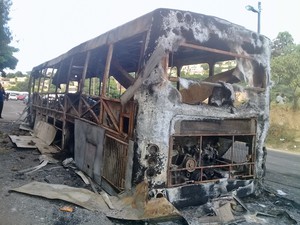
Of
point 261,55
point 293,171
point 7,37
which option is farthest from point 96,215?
point 7,37

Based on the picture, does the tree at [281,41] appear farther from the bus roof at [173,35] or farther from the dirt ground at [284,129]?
the bus roof at [173,35]

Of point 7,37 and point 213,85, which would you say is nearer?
point 213,85

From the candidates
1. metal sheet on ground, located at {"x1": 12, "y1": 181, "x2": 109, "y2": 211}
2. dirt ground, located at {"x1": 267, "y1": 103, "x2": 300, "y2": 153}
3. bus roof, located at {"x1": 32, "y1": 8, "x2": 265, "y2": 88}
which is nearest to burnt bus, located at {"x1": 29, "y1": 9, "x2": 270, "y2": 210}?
bus roof, located at {"x1": 32, "y1": 8, "x2": 265, "y2": 88}

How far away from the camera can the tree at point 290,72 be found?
19328 millimetres

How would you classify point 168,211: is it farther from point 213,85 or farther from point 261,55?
point 261,55

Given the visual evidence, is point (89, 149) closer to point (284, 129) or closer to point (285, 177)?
point (285, 177)

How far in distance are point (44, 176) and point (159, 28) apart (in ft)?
14.0

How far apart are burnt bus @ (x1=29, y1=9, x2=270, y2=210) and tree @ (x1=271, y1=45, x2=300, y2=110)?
1478cm

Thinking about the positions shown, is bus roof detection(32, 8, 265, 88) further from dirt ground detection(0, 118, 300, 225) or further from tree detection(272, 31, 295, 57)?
tree detection(272, 31, 295, 57)

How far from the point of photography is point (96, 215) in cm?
452

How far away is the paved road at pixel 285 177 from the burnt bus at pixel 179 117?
1151 millimetres

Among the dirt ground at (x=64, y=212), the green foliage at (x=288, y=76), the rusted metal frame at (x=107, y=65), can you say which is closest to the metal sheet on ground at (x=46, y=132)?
the dirt ground at (x=64, y=212)

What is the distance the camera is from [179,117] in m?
4.80

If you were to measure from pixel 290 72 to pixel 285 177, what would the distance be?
45.2 feet
